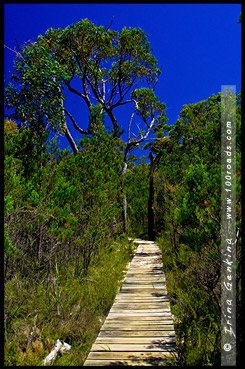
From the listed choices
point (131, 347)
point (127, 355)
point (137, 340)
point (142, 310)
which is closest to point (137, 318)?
point (142, 310)

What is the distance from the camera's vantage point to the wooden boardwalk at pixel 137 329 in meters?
3.31

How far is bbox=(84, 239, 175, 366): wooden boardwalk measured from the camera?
10.9 ft

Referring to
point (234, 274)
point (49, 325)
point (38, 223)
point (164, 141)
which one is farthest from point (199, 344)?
point (164, 141)

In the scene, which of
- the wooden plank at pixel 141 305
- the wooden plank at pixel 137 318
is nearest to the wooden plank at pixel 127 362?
the wooden plank at pixel 137 318

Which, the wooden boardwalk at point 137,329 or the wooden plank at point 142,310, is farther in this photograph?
the wooden plank at point 142,310

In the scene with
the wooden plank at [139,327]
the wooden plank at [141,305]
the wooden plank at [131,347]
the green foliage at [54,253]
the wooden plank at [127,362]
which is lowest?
the wooden plank at [141,305]

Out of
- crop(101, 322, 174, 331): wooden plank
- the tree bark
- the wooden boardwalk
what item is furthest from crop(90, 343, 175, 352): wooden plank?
the tree bark

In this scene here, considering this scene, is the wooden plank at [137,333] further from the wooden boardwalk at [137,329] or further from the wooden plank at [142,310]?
the wooden plank at [142,310]

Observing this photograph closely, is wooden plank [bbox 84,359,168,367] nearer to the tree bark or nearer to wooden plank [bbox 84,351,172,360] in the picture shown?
wooden plank [bbox 84,351,172,360]

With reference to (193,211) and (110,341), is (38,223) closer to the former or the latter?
(110,341)

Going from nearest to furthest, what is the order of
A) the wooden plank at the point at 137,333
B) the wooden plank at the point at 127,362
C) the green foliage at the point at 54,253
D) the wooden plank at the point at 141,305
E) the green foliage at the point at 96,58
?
1. the wooden plank at the point at 127,362
2. the green foliage at the point at 54,253
3. the wooden plank at the point at 137,333
4. the wooden plank at the point at 141,305
5. the green foliage at the point at 96,58

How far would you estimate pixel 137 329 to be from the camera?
4.14 m

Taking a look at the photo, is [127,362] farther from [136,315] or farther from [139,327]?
[136,315]

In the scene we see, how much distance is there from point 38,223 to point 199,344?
3009 millimetres
